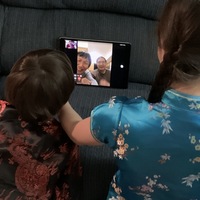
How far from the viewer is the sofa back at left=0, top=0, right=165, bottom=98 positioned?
155 centimetres

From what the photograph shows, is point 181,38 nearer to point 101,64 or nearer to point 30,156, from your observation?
point 30,156

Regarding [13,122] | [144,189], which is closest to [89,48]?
[13,122]

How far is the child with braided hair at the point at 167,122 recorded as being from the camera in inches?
28.3

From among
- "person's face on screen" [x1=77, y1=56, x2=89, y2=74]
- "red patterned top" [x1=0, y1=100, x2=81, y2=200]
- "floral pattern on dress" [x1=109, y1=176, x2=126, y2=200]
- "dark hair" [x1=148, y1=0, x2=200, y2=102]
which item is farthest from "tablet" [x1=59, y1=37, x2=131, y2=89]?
"dark hair" [x1=148, y1=0, x2=200, y2=102]

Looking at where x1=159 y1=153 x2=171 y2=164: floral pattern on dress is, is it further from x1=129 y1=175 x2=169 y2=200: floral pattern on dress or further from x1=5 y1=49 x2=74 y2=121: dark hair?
x1=5 y1=49 x2=74 y2=121: dark hair

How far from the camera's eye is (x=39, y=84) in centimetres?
89

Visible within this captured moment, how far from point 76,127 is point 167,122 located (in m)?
0.27

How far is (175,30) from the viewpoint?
0.72 metres

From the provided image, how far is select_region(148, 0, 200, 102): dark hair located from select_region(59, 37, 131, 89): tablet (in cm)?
71

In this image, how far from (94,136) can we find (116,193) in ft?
0.74

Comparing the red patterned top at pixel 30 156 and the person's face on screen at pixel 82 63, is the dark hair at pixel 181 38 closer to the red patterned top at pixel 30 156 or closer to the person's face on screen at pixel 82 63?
the red patterned top at pixel 30 156

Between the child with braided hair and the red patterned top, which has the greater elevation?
the child with braided hair

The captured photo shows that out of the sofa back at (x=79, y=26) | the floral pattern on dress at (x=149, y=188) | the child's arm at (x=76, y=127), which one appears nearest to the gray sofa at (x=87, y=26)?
the sofa back at (x=79, y=26)

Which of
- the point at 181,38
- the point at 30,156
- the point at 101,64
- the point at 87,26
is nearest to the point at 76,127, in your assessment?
→ the point at 30,156
